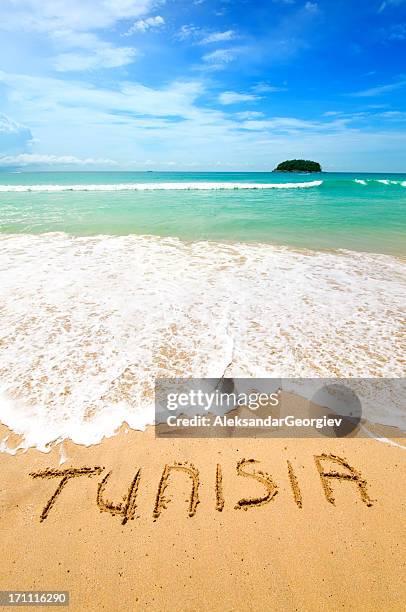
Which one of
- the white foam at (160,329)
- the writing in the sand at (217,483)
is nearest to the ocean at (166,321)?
the white foam at (160,329)

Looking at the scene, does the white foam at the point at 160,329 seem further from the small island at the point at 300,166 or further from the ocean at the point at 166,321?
the small island at the point at 300,166

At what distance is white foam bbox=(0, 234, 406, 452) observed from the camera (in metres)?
3.64

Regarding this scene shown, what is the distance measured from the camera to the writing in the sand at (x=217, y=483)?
8.59 ft

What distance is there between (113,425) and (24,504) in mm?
982

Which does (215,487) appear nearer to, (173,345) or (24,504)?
(24,504)

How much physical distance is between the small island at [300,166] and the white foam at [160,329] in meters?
125

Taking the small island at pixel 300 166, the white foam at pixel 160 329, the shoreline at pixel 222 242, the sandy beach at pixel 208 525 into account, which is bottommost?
the sandy beach at pixel 208 525

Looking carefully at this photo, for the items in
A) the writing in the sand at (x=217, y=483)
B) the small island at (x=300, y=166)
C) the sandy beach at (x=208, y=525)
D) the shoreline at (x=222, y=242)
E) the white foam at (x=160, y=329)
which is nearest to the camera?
the sandy beach at (x=208, y=525)

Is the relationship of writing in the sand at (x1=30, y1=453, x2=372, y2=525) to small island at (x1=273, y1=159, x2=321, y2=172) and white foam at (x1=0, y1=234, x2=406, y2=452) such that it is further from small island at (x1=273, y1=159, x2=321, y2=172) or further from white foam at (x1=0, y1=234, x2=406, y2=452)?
small island at (x1=273, y1=159, x2=321, y2=172)

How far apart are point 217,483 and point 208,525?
1.17 ft

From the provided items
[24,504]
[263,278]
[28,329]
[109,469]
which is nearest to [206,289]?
[263,278]

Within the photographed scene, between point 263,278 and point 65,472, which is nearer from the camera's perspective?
point 65,472

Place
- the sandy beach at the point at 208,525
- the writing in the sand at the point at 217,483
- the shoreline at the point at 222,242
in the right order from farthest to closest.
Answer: the shoreline at the point at 222,242 < the writing in the sand at the point at 217,483 < the sandy beach at the point at 208,525

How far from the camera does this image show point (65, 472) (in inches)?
113
